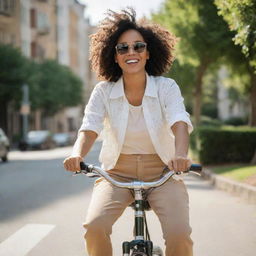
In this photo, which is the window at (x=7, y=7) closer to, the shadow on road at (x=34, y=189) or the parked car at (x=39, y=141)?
the parked car at (x=39, y=141)

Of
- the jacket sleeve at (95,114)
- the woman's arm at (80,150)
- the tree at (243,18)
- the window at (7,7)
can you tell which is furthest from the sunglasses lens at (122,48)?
the window at (7,7)

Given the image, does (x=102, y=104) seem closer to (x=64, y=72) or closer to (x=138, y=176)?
(x=138, y=176)

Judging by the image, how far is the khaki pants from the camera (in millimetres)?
3232

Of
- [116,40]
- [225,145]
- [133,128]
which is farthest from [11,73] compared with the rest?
[133,128]

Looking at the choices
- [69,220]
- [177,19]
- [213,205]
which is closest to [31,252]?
[69,220]

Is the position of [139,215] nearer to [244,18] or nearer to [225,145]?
[244,18]

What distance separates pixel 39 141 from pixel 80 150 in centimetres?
3431

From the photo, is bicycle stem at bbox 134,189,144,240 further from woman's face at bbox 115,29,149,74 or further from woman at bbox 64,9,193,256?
woman's face at bbox 115,29,149,74

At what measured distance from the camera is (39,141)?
3734 centimetres

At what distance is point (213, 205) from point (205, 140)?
635cm

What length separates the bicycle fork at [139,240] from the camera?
3.07 meters

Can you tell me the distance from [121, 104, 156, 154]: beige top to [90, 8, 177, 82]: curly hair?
46 cm

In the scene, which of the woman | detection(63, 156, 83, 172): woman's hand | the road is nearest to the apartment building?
the road

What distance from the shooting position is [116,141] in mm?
3676
